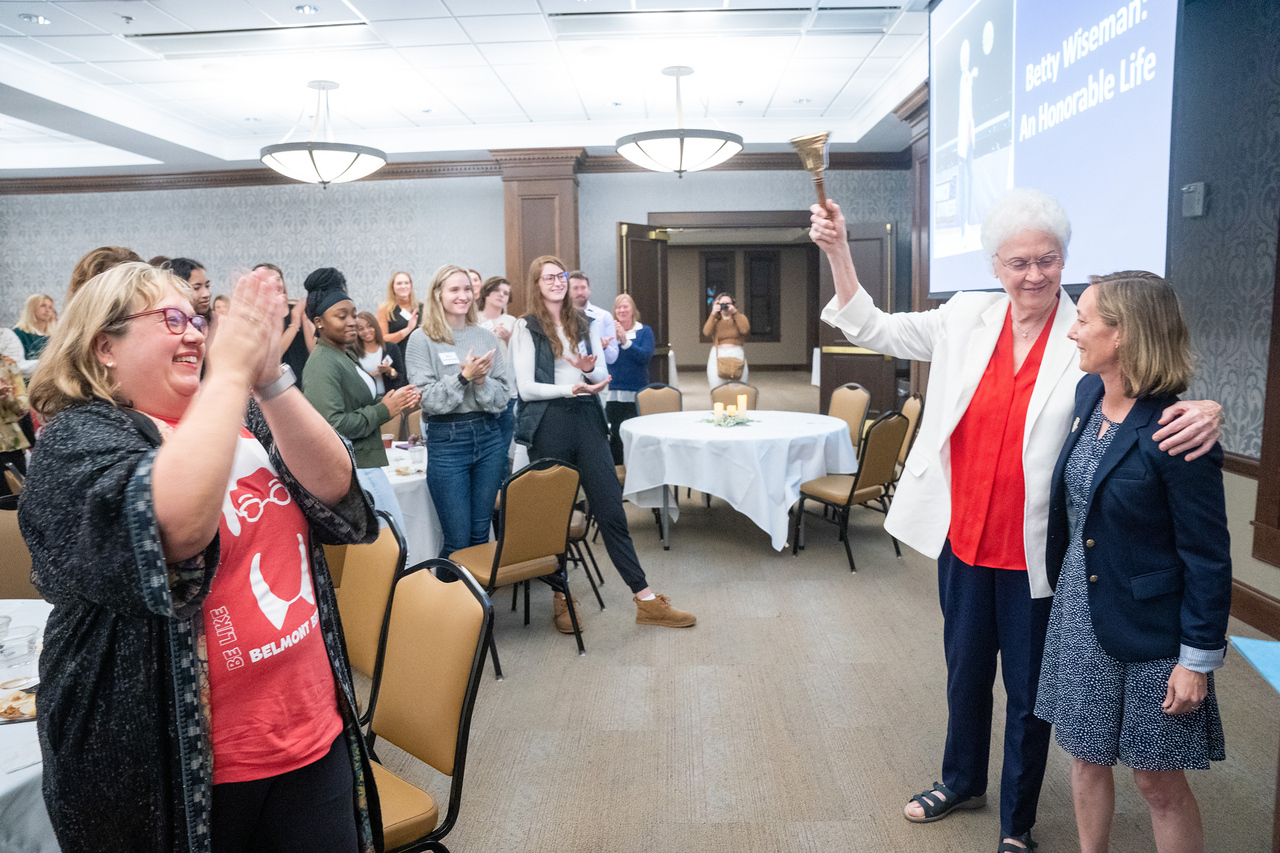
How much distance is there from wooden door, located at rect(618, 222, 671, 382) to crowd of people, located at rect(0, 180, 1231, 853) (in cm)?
546

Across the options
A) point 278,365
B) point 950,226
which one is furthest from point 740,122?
point 278,365

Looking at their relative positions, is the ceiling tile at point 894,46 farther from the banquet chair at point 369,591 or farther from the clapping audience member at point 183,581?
the clapping audience member at point 183,581

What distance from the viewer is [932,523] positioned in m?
1.84

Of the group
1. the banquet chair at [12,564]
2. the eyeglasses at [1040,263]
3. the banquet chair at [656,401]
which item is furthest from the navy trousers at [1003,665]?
the banquet chair at [656,401]

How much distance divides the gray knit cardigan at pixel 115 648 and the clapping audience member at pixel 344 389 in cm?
171

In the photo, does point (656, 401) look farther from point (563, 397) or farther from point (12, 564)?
point (12, 564)

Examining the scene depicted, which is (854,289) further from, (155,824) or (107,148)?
(107,148)

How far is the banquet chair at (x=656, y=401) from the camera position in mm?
5633

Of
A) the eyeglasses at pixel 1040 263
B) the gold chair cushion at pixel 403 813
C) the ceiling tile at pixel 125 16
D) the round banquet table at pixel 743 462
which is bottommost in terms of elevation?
the gold chair cushion at pixel 403 813

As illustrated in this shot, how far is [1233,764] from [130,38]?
682 cm

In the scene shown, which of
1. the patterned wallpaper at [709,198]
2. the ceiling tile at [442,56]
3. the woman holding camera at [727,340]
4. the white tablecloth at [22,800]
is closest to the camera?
the white tablecloth at [22,800]

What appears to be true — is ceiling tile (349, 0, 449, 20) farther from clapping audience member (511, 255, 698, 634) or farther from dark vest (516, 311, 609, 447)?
dark vest (516, 311, 609, 447)

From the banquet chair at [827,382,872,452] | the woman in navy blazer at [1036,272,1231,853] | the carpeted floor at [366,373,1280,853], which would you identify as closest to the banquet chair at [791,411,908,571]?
the carpeted floor at [366,373,1280,853]

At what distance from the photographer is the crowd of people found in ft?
2.88
